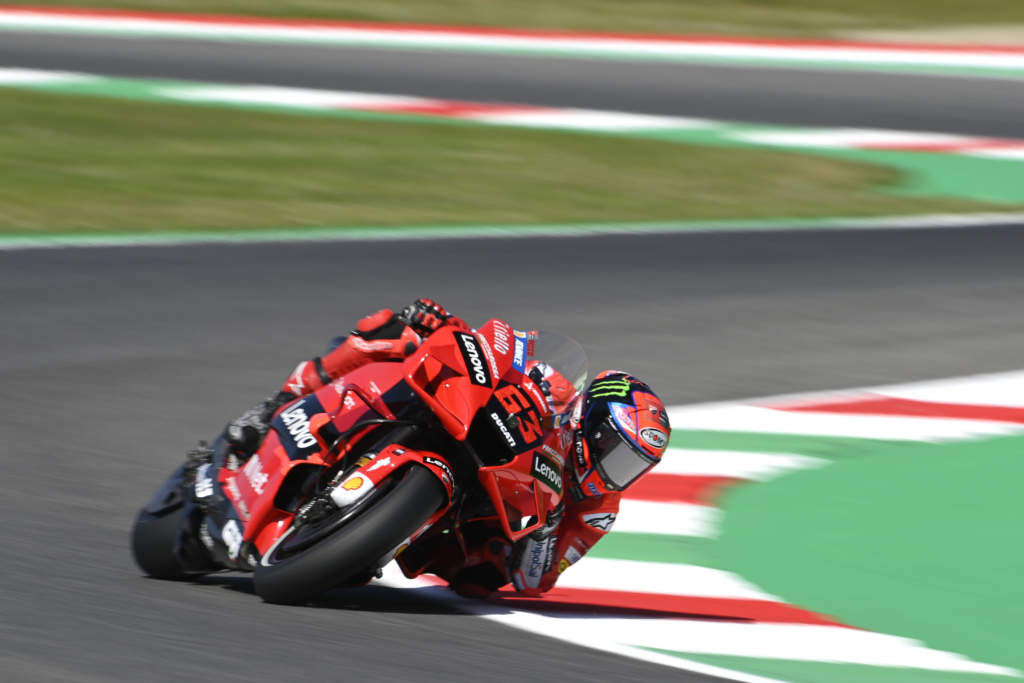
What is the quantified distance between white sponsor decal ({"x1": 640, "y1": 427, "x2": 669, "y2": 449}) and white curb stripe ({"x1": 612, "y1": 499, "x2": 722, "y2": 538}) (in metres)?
1.35

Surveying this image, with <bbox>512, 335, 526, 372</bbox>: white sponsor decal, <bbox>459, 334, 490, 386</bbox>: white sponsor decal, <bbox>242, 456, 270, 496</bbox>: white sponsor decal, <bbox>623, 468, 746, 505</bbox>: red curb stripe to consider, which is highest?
<bbox>623, 468, 746, 505</bbox>: red curb stripe

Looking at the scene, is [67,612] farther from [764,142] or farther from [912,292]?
[764,142]

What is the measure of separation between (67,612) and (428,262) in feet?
24.2

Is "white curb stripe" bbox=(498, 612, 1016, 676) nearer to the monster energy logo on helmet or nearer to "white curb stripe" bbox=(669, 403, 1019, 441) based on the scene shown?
the monster energy logo on helmet

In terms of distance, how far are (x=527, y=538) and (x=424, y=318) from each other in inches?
29.7

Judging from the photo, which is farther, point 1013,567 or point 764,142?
point 764,142

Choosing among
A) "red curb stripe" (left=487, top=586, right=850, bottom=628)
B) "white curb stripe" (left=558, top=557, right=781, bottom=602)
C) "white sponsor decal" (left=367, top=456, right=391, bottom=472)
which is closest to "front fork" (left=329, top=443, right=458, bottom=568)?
"white sponsor decal" (left=367, top=456, right=391, bottom=472)

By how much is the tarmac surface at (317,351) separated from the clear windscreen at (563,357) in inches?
33.1

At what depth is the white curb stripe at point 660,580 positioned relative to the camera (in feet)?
19.2

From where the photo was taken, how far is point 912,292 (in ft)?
39.4

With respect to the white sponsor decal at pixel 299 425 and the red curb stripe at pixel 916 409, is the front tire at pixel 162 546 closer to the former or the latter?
the white sponsor decal at pixel 299 425

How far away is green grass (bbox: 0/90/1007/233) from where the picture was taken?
1376cm

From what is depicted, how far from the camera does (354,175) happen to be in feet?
51.5

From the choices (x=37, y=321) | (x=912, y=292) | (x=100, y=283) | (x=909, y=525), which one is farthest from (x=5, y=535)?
(x=912, y=292)
